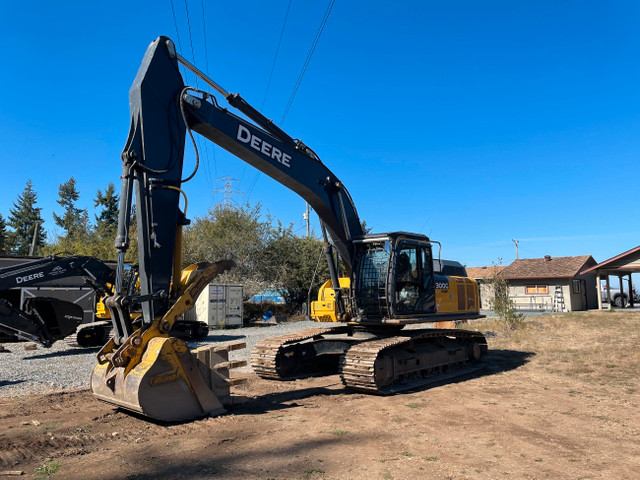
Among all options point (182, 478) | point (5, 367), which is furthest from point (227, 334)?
point (182, 478)

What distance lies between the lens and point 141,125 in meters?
6.43

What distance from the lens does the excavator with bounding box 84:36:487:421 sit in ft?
20.0

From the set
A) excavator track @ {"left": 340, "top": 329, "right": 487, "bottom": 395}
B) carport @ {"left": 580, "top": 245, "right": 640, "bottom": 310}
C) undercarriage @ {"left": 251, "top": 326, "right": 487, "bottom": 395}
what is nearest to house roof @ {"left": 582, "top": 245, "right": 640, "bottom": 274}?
carport @ {"left": 580, "top": 245, "right": 640, "bottom": 310}

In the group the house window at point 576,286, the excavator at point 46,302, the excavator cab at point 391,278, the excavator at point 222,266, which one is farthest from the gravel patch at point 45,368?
the house window at point 576,286

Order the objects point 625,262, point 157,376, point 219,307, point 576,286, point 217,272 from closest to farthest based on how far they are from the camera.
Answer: point 157,376 → point 217,272 → point 219,307 → point 625,262 → point 576,286

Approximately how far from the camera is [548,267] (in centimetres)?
3400

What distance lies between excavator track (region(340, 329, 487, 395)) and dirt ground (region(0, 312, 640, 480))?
356 mm

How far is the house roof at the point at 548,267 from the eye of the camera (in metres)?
32.4

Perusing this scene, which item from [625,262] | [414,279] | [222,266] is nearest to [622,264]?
[625,262]

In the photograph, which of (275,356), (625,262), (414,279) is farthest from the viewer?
(625,262)

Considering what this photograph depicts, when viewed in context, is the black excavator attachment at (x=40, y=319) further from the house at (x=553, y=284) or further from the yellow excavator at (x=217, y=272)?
the house at (x=553, y=284)

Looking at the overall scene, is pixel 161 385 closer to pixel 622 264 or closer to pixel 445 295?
pixel 445 295

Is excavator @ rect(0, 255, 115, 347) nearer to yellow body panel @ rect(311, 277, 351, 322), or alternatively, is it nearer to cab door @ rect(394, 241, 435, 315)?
yellow body panel @ rect(311, 277, 351, 322)

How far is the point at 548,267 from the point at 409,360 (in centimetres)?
2841
